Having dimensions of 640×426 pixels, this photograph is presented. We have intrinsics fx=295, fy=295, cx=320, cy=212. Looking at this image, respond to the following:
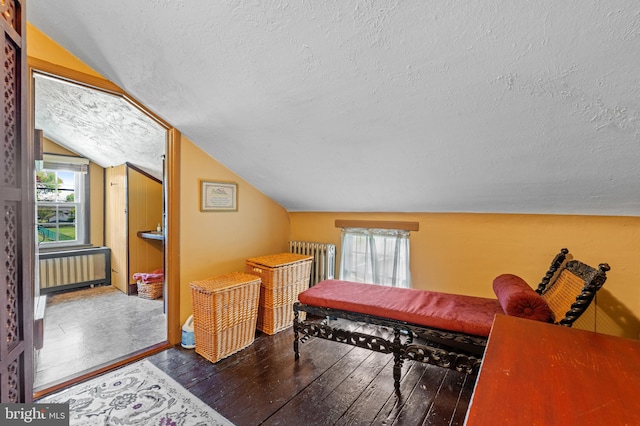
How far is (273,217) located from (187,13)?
2.33 metres

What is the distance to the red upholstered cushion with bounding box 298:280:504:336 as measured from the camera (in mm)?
1764

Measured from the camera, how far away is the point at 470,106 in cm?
145

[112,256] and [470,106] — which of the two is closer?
[470,106]

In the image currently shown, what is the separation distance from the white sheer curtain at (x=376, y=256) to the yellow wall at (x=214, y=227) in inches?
35.7

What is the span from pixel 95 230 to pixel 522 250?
5.39 meters

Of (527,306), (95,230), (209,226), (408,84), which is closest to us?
(408,84)

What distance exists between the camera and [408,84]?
1419mm

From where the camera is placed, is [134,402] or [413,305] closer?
[134,402]

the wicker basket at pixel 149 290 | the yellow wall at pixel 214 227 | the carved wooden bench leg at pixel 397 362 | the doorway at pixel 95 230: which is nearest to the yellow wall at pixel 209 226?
the yellow wall at pixel 214 227

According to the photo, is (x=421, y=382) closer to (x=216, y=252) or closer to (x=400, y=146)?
(x=400, y=146)

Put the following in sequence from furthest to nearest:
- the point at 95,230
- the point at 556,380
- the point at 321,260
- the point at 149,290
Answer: the point at 95,230 → the point at 149,290 → the point at 321,260 → the point at 556,380

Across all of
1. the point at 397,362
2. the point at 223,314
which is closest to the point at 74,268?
the point at 223,314

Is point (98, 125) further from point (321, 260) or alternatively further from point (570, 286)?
point (570, 286)

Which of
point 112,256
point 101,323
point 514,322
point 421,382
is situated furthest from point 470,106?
point 112,256
